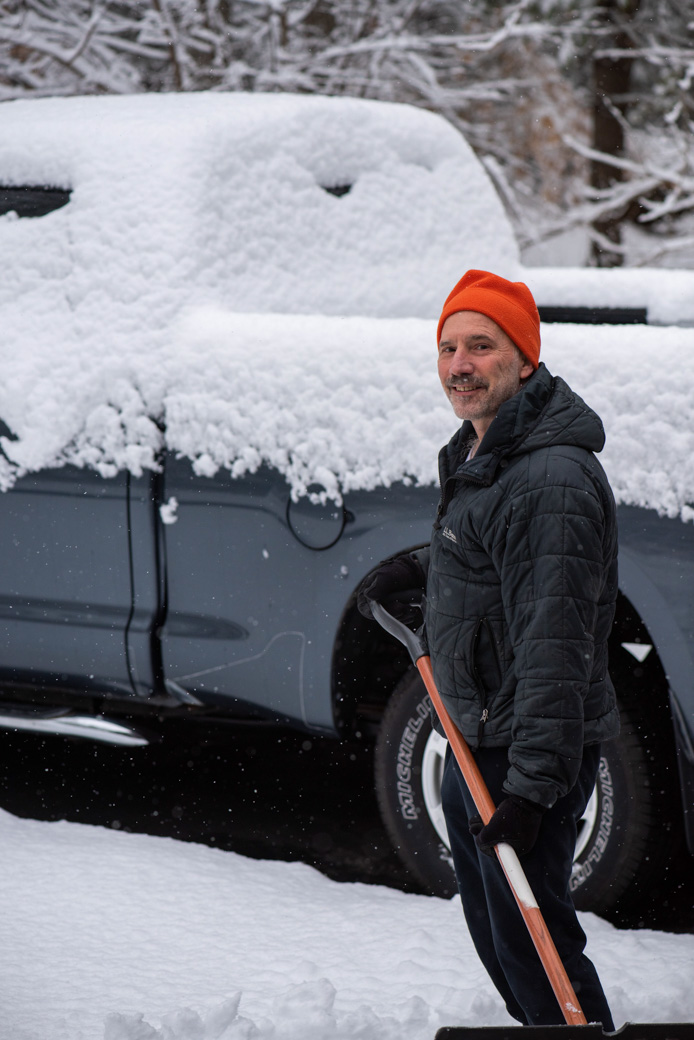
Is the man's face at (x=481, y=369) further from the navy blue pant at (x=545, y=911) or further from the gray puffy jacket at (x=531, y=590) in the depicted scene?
the navy blue pant at (x=545, y=911)

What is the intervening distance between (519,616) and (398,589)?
635mm

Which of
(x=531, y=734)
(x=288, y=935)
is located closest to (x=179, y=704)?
(x=288, y=935)

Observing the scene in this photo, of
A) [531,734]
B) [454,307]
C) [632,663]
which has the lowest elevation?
[632,663]

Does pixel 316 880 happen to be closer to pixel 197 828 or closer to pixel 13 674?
pixel 197 828

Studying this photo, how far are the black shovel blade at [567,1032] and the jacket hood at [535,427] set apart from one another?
0.96 metres

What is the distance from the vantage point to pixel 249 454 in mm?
3291

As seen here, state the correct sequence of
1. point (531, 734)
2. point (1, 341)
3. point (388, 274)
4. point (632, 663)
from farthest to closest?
point (388, 274) < point (1, 341) < point (632, 663) < point (531, 734)

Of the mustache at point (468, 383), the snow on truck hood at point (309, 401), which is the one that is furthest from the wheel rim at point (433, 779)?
the mustache at point (468, 383)

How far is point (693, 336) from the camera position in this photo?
2820mm

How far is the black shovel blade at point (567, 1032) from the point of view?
72.9 inches

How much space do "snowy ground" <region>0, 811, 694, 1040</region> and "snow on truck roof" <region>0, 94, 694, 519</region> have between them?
1181 mm

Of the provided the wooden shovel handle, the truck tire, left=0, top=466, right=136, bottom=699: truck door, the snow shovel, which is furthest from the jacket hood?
left=0, top=466, right=136, bottom=699: truck door

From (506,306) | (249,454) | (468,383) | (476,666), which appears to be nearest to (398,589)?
(476,666)

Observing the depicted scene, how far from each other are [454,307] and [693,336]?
0.85 meters
